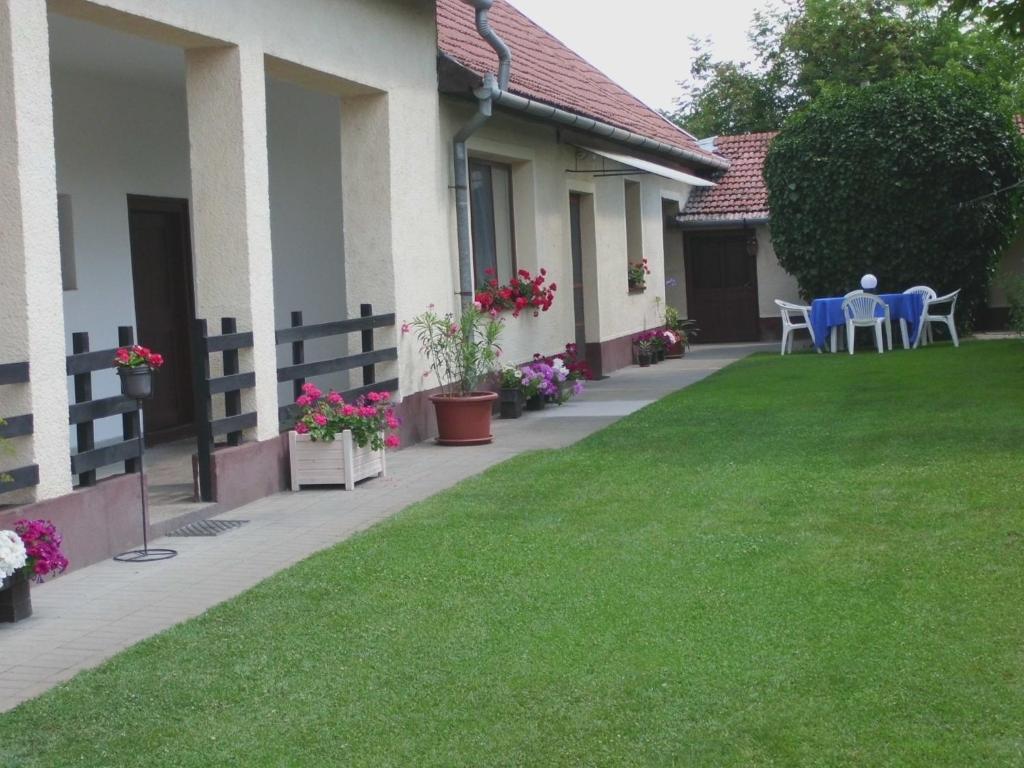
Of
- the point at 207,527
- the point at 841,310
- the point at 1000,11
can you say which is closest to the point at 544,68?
the point at 841,310

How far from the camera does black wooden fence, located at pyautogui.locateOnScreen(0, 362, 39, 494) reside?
6410mm

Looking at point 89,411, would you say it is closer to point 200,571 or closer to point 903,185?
point 200,571

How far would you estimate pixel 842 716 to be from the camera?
14.0 feet

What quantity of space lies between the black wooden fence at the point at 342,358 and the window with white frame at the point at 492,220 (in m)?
Result: 2.76

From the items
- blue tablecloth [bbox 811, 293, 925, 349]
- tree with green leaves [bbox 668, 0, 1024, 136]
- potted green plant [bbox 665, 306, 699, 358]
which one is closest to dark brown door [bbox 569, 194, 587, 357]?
potted green plant [bbox 665, 306, 699, 358]

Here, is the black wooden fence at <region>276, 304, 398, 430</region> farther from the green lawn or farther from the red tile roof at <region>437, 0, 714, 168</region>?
the red tile roof at <region>437, 0, 714, 168</region>

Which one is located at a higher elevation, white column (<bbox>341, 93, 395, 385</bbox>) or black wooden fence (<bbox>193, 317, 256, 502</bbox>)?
white column (<bbox>341, 93, 395, 385</bbox>)

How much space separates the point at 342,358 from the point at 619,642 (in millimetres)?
5504

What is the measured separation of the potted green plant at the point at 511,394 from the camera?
43.8 feet

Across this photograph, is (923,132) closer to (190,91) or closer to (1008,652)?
(190,91)

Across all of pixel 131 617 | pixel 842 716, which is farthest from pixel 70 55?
pixel 842 716

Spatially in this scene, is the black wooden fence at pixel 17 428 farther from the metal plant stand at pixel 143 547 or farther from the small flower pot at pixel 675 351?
the small flower pot at pixel 675 351

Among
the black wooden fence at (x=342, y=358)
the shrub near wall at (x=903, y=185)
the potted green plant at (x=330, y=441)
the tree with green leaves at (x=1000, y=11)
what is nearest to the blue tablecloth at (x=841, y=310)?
the shrub near wall at (x=903, y=185)

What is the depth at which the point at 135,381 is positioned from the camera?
23.6 feet
